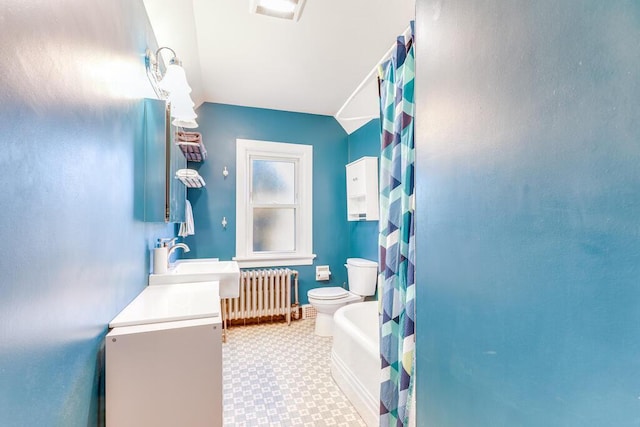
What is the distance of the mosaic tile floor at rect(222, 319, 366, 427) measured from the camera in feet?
5.60

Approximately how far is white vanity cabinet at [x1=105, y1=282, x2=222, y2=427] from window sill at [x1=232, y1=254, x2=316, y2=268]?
6.59 ft

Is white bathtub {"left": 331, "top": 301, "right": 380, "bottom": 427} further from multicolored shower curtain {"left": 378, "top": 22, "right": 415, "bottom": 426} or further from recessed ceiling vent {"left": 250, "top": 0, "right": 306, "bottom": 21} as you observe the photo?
recessed ceiling vent {"left": 250, "top": 0, "right": 306, "bottom": 21}

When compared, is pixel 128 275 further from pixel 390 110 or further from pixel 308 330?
pixel 308 330

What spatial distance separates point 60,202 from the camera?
792 millimetres

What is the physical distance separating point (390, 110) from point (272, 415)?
1.81 meters

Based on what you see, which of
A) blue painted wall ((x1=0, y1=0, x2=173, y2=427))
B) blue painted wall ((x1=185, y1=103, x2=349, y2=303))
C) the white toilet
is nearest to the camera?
blue painted wall ((x1=0, y1=0, x2=173, y2=427))

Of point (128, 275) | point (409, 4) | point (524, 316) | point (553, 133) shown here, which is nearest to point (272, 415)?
point (128, 275)

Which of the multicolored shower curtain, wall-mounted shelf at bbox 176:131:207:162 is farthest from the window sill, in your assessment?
the multicolored shower curtain

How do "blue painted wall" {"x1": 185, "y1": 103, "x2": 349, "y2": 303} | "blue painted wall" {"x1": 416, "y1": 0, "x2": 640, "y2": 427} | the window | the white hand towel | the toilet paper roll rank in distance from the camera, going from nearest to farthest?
"blue painted wall" {"x1": 416, "y1": 0, "x2": 640, "y2": 427} < the white hand towel < "blue painted wall" {"x1": 185, "y1": 103, "x2": 349, "y2": 303} < the window < the toilet paper roll

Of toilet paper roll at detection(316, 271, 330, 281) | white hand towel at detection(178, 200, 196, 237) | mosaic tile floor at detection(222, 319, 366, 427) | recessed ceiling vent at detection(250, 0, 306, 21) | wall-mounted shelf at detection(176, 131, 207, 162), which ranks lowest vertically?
mosaic tile floor at detection(222, 319, 366, 427)

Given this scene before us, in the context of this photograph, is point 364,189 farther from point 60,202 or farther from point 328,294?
point 60,202

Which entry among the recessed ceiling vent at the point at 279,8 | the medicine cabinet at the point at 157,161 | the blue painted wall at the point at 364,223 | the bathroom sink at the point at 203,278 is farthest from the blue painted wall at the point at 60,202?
the blue painted wall at the point at 364,223

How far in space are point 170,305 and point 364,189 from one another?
7.04 ft

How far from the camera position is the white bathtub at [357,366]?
164 centimetres
